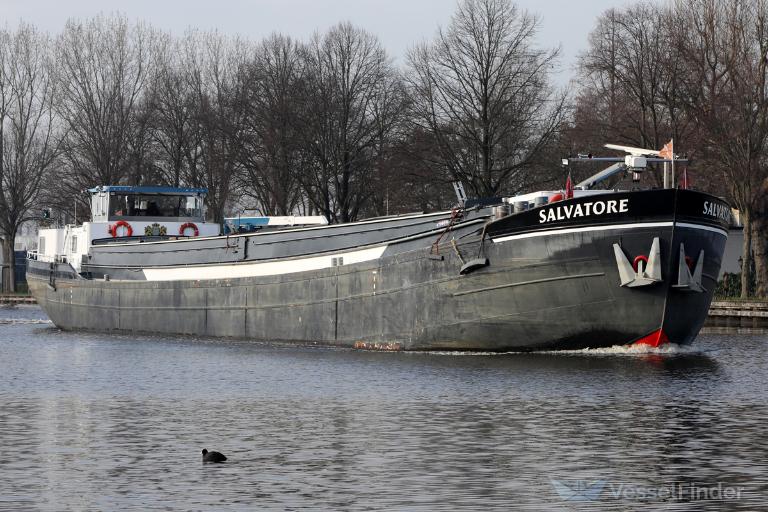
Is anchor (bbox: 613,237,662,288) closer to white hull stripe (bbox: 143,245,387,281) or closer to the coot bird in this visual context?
white hull stripe (bbox: 143,245,387,281)

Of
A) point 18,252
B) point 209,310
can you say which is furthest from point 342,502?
point 18,252

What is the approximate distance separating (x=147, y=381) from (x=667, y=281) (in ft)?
42.4

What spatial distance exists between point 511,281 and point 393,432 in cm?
1295

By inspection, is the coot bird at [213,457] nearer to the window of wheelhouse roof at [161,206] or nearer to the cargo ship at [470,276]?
the cargo ship at [470,276]

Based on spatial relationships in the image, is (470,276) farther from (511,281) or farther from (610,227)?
(610,227)

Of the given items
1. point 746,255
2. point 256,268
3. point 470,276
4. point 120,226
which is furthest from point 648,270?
point 746,255

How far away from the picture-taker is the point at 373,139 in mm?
72062

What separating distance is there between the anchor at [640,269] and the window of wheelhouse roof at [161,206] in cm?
2310

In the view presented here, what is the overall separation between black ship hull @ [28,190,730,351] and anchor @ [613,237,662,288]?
0.03 m

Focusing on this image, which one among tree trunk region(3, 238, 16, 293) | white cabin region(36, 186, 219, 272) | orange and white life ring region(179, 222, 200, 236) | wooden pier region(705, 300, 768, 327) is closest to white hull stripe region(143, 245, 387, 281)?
orange and white life ring region(179, 222, 200, 236)

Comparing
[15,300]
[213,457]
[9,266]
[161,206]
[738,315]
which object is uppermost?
[161,206]

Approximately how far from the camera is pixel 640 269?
3081 cm

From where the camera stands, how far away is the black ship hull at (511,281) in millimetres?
30922

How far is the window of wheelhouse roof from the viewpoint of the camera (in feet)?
163
